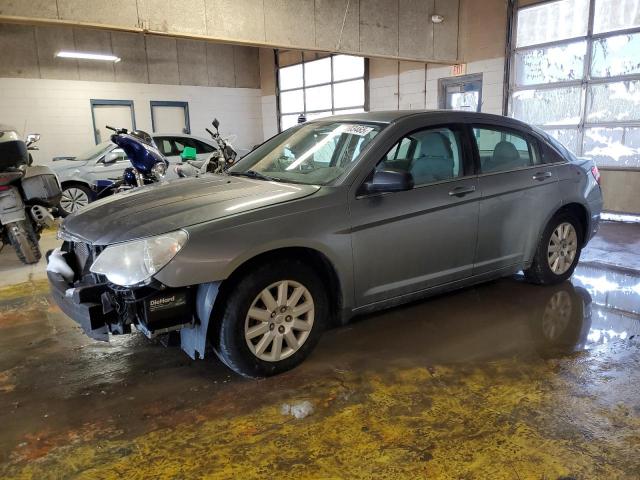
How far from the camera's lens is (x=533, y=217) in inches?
150

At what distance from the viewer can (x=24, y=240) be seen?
5.35 metres

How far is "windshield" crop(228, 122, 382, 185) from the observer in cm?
307

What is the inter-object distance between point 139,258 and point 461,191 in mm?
2068

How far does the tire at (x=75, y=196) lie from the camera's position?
8.17 m

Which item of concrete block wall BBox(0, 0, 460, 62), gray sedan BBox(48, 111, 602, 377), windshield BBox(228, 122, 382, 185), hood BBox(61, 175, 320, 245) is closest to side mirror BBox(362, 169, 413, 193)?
gray sedan BBox(48, 111, 602, 377)

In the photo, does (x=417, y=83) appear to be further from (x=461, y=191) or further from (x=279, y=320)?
(x=279, y=320)

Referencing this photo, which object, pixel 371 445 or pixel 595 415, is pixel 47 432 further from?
pixel 595 415

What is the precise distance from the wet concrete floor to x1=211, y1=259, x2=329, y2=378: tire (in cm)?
12

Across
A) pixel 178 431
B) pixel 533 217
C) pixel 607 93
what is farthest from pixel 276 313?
pixel 607 93

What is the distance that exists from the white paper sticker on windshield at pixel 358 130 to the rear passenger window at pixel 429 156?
21cm

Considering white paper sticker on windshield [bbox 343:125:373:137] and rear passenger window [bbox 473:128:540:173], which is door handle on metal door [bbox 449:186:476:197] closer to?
rear passenger window [bbox 473:128:540:173]

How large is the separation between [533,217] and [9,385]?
3623mm

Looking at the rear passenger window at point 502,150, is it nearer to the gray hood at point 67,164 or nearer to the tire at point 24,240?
the tire at point 24,240

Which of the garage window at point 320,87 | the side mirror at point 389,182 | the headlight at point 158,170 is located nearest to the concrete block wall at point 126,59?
the garage window at point 320,87
